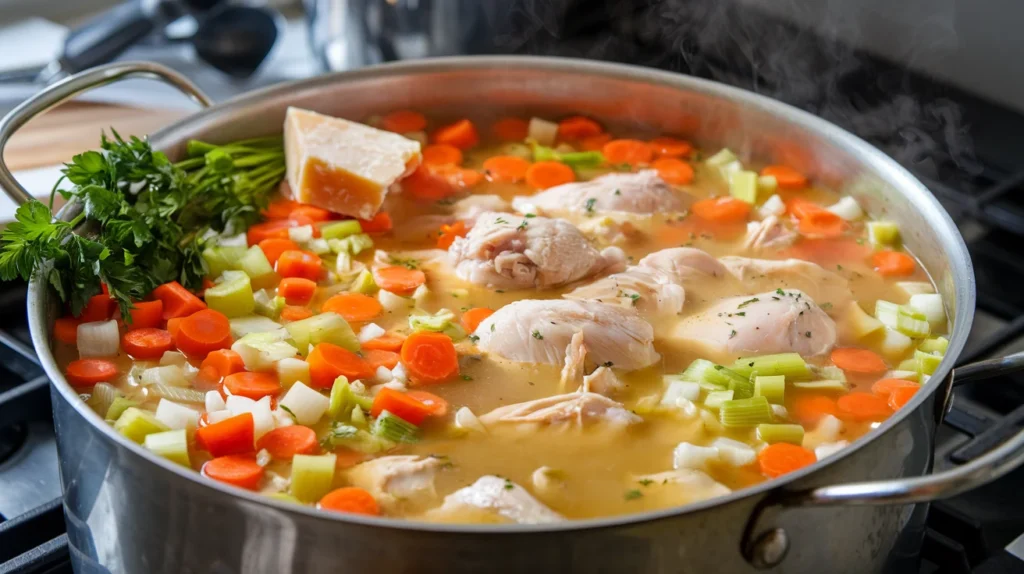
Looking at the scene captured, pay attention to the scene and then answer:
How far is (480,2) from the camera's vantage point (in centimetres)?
323

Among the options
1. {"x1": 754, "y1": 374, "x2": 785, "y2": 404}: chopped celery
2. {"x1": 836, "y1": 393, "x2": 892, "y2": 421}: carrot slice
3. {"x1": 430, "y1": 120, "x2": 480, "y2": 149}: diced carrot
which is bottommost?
{"x1": 836, "y1": 393, "x2": 892, "y2": 421}: carrot slice

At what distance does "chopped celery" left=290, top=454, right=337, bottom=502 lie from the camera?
167 cm

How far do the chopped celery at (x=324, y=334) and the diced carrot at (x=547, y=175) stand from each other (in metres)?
0.84

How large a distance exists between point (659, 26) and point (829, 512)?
8.17 feet

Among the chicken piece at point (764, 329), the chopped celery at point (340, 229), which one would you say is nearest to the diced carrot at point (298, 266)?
the chopped celery at point (340, 229)

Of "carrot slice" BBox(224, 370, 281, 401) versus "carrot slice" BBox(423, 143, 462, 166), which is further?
"carrot slice" BBox(423, 143, 462, 166)

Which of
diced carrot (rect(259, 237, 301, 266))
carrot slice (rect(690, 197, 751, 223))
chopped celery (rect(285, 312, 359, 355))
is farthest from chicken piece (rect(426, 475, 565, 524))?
carrot slice (rect(690, 197, 751, 223))

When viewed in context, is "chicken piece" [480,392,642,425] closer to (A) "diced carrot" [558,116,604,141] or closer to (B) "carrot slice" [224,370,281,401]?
(B) "carrot slice" [224,370,281,401]

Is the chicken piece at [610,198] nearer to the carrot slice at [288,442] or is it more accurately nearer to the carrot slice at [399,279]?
the carrot slice at [399,279]

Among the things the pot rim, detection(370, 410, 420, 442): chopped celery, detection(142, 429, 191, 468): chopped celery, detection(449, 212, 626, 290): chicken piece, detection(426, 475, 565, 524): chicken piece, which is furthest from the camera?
detection(449, 212, 626, 290): chicken piece

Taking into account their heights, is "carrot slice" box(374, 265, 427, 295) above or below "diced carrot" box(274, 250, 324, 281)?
below

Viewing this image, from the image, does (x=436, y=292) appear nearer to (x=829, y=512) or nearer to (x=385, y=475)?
(x=385, y=475)

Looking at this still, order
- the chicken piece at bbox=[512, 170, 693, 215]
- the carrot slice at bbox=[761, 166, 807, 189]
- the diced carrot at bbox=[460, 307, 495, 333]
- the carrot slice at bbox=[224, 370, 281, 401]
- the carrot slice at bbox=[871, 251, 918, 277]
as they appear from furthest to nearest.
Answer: the carrot slice at bbox=[761, 166, 807, 189], the chicken piece at bbox=[512, 170, 693, 215], the carrot slice at bbox=[871, 251, 918, 277], the diced carrot at bbox=[460, 307, 495, 333], the carrot slice at bbox=[224, 370, 281, 401]

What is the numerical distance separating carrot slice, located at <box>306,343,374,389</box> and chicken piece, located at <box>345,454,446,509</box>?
277 mm
